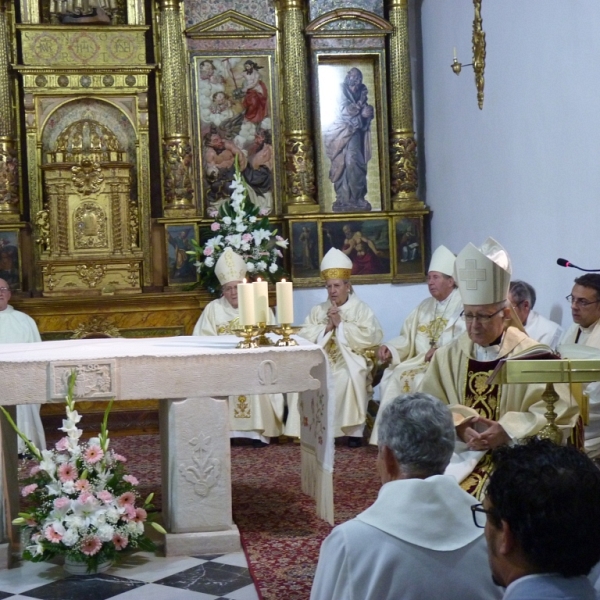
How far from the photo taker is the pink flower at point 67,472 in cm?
470

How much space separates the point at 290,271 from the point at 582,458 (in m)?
8.27

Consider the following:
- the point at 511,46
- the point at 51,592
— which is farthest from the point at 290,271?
the point at 51,592

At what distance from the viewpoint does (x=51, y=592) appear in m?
4.54

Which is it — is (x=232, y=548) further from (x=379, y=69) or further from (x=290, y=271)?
(x=379, y=69)

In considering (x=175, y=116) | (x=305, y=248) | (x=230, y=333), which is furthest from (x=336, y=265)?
(x=175, y=116)

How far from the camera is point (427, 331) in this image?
27.1 ft

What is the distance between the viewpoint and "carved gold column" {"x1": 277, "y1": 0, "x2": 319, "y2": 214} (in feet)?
33.0

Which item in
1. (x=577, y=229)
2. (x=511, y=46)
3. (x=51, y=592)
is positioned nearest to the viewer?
(x=51, y=592)

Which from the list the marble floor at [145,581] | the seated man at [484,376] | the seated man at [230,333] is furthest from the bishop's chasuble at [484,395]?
the seated man at [230,333]

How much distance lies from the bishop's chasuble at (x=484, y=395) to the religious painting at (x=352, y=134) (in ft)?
19.0

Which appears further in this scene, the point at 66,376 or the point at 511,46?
the point at 511,46

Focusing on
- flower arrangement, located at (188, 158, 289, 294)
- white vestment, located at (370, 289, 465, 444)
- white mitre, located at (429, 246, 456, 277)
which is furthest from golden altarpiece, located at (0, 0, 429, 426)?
white mitre, located at (429, 246, 456, 277)

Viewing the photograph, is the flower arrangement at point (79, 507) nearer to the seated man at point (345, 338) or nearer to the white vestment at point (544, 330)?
the white vestment at point (544, 330)

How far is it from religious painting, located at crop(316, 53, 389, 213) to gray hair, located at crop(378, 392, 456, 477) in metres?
7.55
